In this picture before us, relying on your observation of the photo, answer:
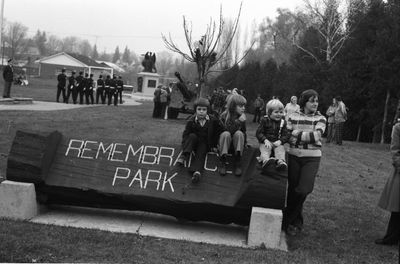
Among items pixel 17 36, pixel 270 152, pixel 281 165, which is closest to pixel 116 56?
pixel 17 36

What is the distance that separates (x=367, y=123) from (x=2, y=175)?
861 inches

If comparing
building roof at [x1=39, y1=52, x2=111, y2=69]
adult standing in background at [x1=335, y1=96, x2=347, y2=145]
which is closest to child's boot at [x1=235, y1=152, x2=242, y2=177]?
adult standing in background at [x1=335, y1=96, x2=347, y2=145]

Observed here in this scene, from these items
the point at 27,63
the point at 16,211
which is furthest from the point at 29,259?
the point at 27,63

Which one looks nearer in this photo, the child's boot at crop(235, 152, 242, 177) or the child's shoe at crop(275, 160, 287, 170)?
the child's shoe at crop(275, 160, 287, 170)

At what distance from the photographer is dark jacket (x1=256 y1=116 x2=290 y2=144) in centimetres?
615

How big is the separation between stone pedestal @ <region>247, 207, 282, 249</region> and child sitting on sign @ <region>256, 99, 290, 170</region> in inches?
22.1

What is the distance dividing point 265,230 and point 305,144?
114cm

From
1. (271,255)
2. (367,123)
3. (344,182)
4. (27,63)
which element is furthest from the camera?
(27,63)

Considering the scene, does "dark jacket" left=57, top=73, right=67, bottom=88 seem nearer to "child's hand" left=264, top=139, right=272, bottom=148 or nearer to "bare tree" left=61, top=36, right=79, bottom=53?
"child's hand" left=264, top=139, right=272, bottom=148

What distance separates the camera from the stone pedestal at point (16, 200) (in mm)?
6156

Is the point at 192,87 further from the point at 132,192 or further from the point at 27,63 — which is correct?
the point at 27,63

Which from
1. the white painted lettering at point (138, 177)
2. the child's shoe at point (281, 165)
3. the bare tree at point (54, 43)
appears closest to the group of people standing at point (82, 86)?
the white painted lettering at point (138, 177)

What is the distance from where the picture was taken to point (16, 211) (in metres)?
6.16

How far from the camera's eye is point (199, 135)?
6.39 meters
